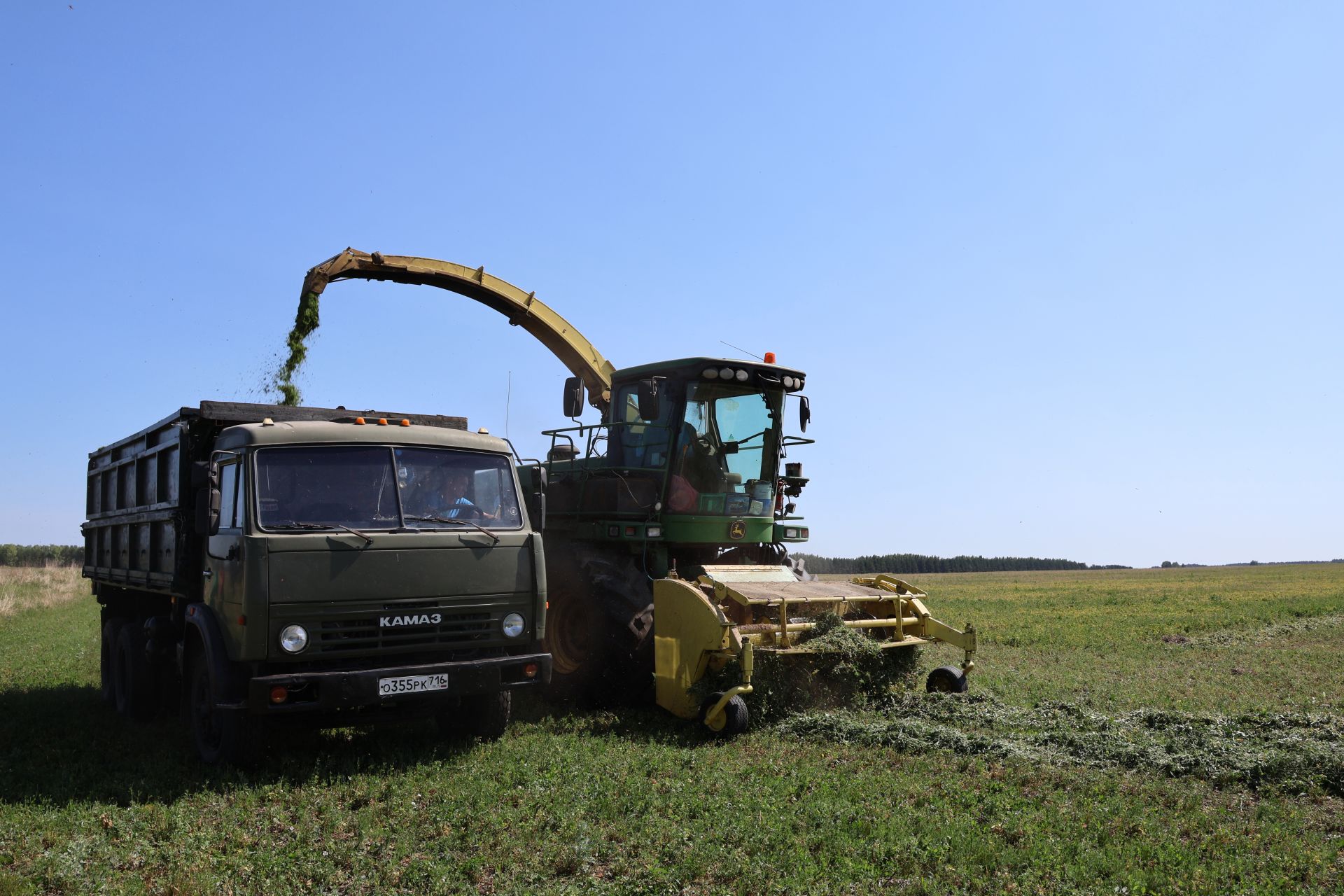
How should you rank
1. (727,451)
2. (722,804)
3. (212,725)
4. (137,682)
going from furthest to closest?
(727,451), (137,682), (212,725), (722,804)

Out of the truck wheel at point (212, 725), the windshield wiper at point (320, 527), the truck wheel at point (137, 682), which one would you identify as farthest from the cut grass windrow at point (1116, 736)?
the truck wheel at point (137, 682)

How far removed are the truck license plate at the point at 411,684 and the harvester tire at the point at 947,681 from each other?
16.6 feet

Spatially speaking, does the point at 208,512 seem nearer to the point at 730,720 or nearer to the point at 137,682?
the point at 137,682

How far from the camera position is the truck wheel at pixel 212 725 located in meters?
7.49

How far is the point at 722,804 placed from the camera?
652cm

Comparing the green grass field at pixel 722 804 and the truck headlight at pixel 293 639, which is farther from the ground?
the truck headlight at pixel 293 639

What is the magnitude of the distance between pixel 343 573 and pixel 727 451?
4932 mm

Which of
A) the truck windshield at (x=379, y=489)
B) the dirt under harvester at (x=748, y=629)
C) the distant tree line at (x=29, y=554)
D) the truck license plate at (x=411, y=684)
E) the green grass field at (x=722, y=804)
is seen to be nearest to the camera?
the green grass field at (x=722, y=804)

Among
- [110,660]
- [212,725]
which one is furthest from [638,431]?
[110,660]

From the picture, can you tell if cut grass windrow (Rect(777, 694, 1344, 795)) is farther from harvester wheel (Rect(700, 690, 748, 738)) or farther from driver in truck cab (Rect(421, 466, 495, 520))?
driver in truck cab (Rect(421, 466, 495, 520))

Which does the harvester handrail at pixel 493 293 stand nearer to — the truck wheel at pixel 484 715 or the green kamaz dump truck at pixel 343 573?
the green kamaz dump truck at pixel 343 573

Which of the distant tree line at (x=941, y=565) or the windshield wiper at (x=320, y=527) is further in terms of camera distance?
the distant tree line at (x=941, y=565)

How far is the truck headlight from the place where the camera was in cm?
729

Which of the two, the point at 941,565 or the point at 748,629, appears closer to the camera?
the point at 748,629
